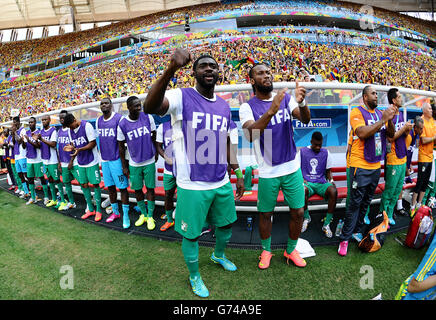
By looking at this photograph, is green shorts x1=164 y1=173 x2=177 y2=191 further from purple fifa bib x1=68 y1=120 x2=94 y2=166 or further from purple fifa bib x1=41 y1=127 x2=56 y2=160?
purple fifa bib x1=41 y1=127 x2=56 y2=160

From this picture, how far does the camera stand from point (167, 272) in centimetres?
241

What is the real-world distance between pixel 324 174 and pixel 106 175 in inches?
141

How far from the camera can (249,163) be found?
3877mm

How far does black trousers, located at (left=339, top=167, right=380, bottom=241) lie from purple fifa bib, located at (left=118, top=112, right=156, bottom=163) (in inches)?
114

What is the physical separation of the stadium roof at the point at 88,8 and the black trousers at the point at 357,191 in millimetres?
40557

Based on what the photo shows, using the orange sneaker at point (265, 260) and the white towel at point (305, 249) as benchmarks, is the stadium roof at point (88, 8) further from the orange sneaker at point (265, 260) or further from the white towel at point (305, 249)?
the orange sneaker at point (265, 260)

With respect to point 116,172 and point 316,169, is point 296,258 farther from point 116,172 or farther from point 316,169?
point 116,172

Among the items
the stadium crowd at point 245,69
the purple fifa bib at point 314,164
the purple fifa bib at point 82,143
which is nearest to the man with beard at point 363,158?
the purple fifa bib at point 314,164

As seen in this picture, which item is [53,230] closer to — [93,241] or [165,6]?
[93,241]

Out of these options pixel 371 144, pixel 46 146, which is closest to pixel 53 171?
pixel 46 146

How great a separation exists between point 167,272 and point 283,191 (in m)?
1.57

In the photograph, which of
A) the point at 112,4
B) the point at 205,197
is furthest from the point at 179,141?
the point at 112,4

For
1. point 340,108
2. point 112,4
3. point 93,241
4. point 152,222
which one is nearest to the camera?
point 93,241

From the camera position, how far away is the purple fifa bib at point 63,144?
4219 millimetres
